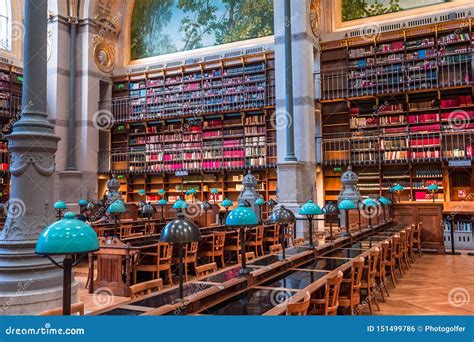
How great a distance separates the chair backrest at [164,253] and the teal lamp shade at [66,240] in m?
3.92

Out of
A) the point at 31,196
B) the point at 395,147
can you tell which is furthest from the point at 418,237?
the point at 31,196

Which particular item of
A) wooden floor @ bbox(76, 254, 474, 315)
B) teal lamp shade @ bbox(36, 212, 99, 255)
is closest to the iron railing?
wooden floor @ bbox(76, 254, 474, 315)

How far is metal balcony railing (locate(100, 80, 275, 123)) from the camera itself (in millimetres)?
12391

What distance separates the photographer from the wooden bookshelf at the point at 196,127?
12438mm

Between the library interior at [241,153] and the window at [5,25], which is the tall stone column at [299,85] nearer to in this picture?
the library interior at [241,153]

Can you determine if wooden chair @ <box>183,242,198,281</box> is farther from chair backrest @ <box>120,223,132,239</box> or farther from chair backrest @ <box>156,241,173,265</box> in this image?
chair backrest @ <box>120,223,132,239</box>

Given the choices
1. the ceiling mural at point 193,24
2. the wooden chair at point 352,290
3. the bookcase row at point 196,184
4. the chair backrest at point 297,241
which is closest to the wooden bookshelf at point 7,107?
the bookcase row at point 196,184

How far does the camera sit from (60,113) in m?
13.6

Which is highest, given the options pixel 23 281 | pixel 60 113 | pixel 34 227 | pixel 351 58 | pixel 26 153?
pixel 351 58

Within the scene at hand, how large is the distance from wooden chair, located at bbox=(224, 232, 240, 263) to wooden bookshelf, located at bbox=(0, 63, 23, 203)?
7.99 m

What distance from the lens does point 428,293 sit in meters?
5.32
